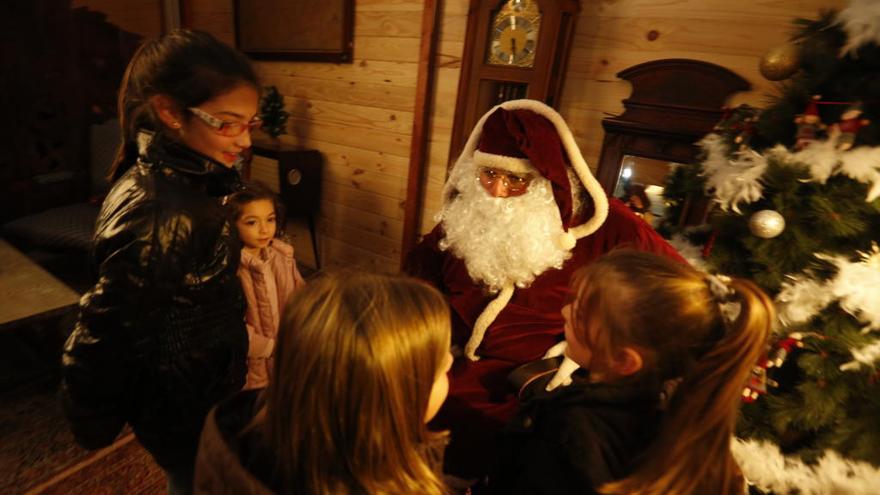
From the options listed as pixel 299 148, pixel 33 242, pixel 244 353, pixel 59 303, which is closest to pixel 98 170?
pixel 33 242

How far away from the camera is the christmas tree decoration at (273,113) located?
2.95 metres

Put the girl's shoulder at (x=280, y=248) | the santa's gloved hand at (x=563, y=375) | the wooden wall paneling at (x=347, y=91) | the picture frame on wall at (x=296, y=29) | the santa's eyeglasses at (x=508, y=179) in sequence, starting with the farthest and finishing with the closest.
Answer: the picture frame on wall at (x=296, y=29)
the wooden wall paneling at (x=347, y=91)
the girl's shoulder at (x=280, y=248)
the santa's eyeglasses at (x=508, y=179)
the santa's gloved hand at (x=563, y=375)

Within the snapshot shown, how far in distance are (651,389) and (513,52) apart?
168 centimetres

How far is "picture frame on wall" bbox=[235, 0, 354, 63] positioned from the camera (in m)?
2.80

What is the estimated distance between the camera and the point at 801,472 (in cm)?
135

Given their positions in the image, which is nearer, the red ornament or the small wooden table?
the red ornament

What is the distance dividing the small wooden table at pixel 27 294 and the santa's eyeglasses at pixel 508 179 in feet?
5.49

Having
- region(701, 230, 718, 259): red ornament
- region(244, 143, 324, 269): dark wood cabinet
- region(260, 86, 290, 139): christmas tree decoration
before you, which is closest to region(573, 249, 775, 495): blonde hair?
region(701, 230, 718, 259): red ornament

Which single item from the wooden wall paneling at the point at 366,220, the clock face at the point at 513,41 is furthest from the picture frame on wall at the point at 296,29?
the clock face at the point at 513,41

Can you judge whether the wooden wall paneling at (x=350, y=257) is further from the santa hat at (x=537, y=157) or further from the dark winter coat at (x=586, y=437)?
the dark winter coat at (x=586, y=437)

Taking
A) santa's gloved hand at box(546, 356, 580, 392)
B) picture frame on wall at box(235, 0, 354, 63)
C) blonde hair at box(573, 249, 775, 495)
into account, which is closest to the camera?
blonde hair at box(573, 249, 775, 495)

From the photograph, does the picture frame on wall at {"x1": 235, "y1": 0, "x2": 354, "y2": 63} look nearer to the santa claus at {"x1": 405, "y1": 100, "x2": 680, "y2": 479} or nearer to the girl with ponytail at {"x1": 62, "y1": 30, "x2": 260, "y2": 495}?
the santa claus at {"x1": 405, "y1": 100, "x2": 680, "y2": 479}

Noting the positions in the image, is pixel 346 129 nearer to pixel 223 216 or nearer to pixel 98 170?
pixel 98 170

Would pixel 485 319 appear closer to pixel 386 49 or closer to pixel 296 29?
pixel 386 49
